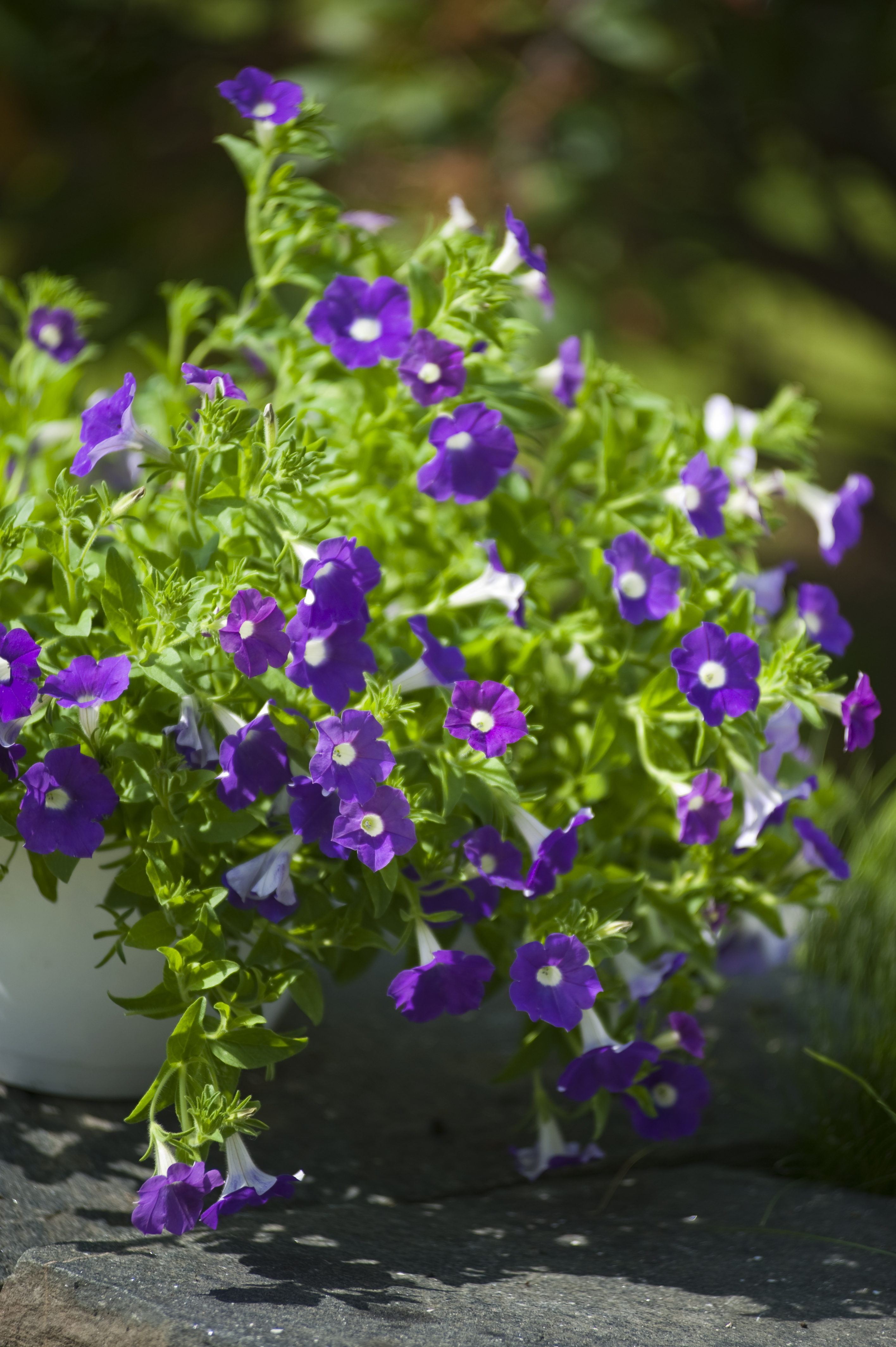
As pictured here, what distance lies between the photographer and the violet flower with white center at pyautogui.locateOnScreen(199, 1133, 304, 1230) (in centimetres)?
90

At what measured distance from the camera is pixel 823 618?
1203mm

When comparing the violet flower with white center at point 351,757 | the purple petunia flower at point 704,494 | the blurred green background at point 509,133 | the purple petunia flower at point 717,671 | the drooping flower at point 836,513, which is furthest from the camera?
the blurred green background at point 509,133

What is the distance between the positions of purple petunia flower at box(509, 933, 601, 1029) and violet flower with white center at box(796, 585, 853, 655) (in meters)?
0.43

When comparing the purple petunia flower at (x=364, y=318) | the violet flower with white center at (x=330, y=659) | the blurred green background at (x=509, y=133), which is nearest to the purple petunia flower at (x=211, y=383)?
the purple petunia flower at (x=364, y=318)

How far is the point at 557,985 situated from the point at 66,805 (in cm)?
42

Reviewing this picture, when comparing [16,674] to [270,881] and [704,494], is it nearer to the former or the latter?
[270,881]

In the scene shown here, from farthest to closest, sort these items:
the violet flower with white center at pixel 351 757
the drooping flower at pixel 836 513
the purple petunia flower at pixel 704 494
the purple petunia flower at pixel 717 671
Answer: the drooping flower at pixel 836 513 → the purple petunia flower at pixel 704 494 → the purple petunia flower at pixel 717 671 → the violet flower with white center at pixel 351 757

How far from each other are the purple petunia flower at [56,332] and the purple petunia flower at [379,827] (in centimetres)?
71

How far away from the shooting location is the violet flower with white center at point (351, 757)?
2.89ft

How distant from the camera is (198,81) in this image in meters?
3.11

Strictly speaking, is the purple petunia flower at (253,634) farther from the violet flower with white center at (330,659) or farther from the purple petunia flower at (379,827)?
the purple petunia flower at (379,827)

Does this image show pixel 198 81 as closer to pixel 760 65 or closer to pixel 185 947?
pixel 760 65

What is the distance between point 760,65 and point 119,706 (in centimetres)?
262

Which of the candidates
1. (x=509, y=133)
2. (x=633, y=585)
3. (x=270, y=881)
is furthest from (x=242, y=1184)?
(x=509, y=133)
